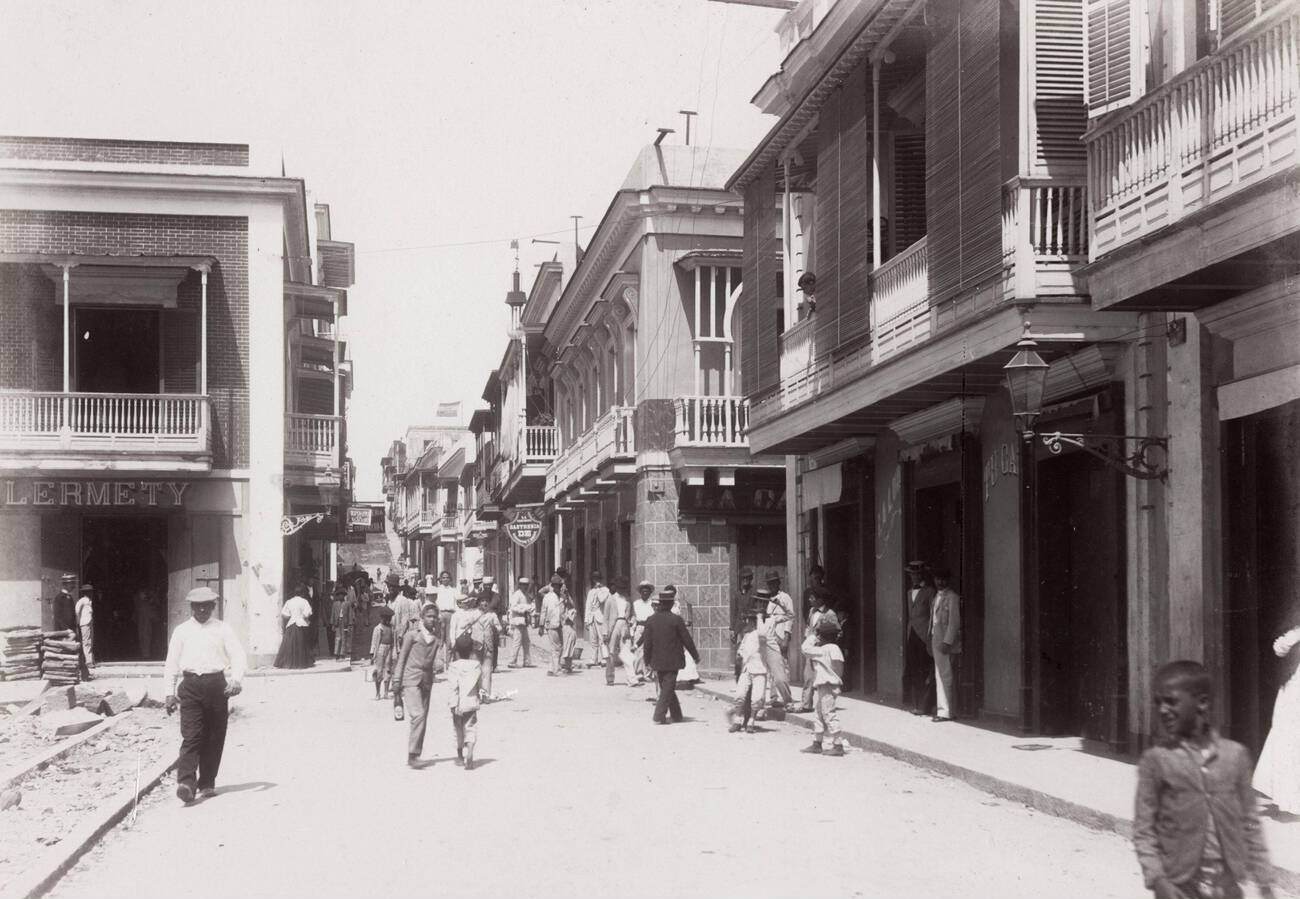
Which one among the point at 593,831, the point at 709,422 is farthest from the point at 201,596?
the point at 709,422

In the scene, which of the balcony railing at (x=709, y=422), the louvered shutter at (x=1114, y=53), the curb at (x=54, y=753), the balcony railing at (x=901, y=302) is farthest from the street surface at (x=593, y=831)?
the balcony railing at (x=709, y=422)

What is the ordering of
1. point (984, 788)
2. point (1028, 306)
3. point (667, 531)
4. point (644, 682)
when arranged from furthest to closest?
1. point (667, 531)
2. point (644, 682)
3. point (1028, 306)
4. point (984, 788)

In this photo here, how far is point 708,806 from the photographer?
10.1 meters

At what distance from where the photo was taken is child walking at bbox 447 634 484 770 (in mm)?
12516

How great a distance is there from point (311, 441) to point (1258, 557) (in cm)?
2187

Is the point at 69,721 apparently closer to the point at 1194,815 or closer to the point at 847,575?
the point at 847,575

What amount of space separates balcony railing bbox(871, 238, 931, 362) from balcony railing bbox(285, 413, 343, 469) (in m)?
15.9

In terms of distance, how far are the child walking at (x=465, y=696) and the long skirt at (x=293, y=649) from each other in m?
14.4

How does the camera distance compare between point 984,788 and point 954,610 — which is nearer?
point 984,788

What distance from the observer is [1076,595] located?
13.9 m

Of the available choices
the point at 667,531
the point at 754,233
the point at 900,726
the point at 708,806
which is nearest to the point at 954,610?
the point at 900,726

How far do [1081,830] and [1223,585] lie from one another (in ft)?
9.14

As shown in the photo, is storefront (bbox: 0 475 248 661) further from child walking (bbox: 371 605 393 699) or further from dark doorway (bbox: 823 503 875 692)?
dark doorway (bbox: 823 503 875 692)

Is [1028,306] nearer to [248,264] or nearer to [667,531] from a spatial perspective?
[667,531]
